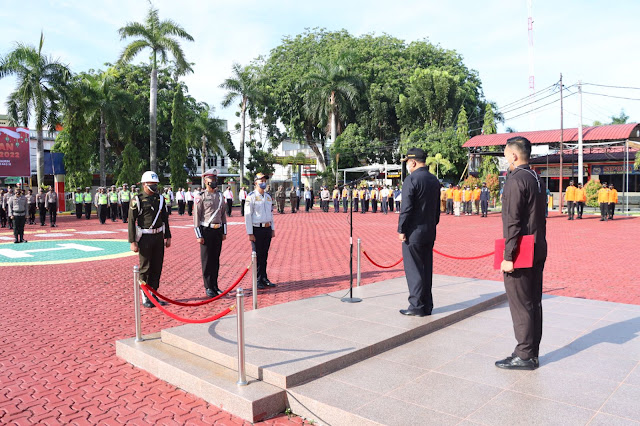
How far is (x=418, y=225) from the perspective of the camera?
5875 millimetres

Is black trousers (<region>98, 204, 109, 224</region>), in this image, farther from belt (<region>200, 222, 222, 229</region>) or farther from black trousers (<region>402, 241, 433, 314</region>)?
black trousers (<region>402, 241, 433, 314</region>)

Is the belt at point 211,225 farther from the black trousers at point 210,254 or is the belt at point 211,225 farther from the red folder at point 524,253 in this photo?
the red folder at point 524,253

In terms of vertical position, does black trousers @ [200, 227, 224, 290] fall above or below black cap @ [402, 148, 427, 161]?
below

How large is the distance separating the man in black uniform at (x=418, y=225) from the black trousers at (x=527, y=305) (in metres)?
1.52

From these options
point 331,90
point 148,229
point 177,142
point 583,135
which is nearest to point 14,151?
point 177,142

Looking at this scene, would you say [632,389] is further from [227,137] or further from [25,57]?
[227,137]

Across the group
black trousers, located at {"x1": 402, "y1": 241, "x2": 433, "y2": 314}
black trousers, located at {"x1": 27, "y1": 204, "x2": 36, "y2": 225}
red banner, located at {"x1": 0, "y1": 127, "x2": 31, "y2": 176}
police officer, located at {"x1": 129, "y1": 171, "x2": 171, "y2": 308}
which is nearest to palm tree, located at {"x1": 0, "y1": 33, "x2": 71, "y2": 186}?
red banner, located at {"x1": 0, "y1": 127, "x2": 31, "y2": 176}

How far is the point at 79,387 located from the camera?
14.5ft

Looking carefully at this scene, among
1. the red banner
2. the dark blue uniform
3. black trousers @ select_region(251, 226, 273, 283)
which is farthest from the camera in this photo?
the red banner

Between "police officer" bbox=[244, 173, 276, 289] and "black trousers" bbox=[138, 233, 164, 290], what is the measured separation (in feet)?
4.73

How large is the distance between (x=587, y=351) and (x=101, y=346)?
5197 mm

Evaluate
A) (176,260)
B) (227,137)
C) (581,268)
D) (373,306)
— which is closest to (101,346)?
(373,306)

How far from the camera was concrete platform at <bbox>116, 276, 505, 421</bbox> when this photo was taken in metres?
4.11

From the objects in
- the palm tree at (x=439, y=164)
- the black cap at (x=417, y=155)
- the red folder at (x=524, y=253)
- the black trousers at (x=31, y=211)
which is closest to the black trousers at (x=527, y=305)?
the red folder at (x=524, y=253)
